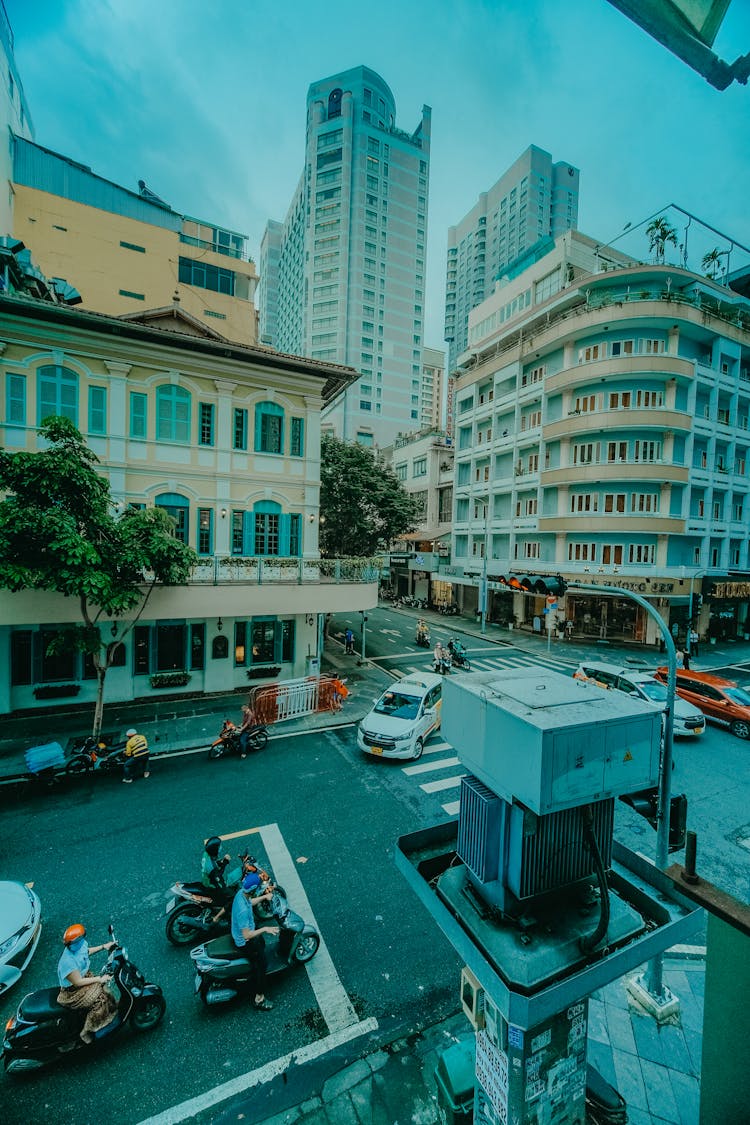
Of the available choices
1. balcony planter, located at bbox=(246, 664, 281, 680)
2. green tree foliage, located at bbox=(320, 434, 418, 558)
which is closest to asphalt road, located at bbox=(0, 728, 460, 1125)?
balcony planter, located at bbox=(246, 664, 281, 680)

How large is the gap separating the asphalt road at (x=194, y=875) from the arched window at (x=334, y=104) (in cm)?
10479

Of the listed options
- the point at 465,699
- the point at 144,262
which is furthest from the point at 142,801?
the point at 144,262

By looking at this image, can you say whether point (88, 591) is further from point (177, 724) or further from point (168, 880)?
Result: point (168, 880)

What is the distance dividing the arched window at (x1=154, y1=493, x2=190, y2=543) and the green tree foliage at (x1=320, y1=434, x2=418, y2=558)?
9367 millimetres

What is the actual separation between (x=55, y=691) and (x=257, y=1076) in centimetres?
1454

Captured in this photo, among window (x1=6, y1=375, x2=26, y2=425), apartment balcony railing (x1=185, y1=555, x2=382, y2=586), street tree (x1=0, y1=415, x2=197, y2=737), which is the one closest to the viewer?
street tree (x1=0, y1=415, x2=197, y2=737)

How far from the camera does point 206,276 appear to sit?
932 inches

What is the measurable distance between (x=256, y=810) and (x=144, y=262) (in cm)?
2446

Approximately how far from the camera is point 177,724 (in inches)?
600

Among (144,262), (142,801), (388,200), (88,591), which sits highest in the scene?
(388,200)

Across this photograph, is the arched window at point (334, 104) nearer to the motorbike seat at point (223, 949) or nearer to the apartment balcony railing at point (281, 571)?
the apartment balcony railing at point (281, 571)

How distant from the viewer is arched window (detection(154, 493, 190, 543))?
17312 millimetres

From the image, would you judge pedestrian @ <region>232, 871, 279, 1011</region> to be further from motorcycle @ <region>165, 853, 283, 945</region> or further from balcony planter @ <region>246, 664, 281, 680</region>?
balcony planter @ <region>246, 664, 281, 680</region>

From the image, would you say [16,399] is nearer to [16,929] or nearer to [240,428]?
[240,428]
